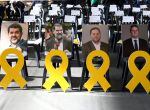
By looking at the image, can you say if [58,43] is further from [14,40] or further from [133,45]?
[133,45]

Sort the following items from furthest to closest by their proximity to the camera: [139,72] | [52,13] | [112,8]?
[112,8]
[52,13]
[139,72]

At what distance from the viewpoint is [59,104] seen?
573 cm

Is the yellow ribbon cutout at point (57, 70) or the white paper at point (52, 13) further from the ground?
the white paper at point (52, 13)

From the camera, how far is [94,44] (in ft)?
21.4

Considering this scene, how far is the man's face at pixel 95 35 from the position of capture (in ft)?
21.4

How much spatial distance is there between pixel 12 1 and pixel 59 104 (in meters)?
9.17

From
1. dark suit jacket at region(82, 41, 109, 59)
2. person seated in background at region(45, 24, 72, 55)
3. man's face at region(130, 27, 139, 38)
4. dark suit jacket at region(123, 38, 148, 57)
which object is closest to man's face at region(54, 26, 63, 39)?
person seated in background at region(45, 24, 72, 55)

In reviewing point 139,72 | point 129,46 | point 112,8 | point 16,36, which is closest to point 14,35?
point 16,36

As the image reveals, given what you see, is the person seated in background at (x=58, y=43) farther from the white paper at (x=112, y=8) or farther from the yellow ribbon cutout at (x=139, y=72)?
the white paper at (x=112, y=8)

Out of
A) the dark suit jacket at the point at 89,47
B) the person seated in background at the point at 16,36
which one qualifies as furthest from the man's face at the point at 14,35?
the dark suit jacket at the point at 89,47

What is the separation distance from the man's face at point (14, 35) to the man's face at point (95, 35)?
1.16 metres

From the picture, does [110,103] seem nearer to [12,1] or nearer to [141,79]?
[141,79]

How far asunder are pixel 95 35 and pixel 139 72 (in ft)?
2.93

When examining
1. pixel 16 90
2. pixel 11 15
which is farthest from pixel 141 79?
pixel 11 15
